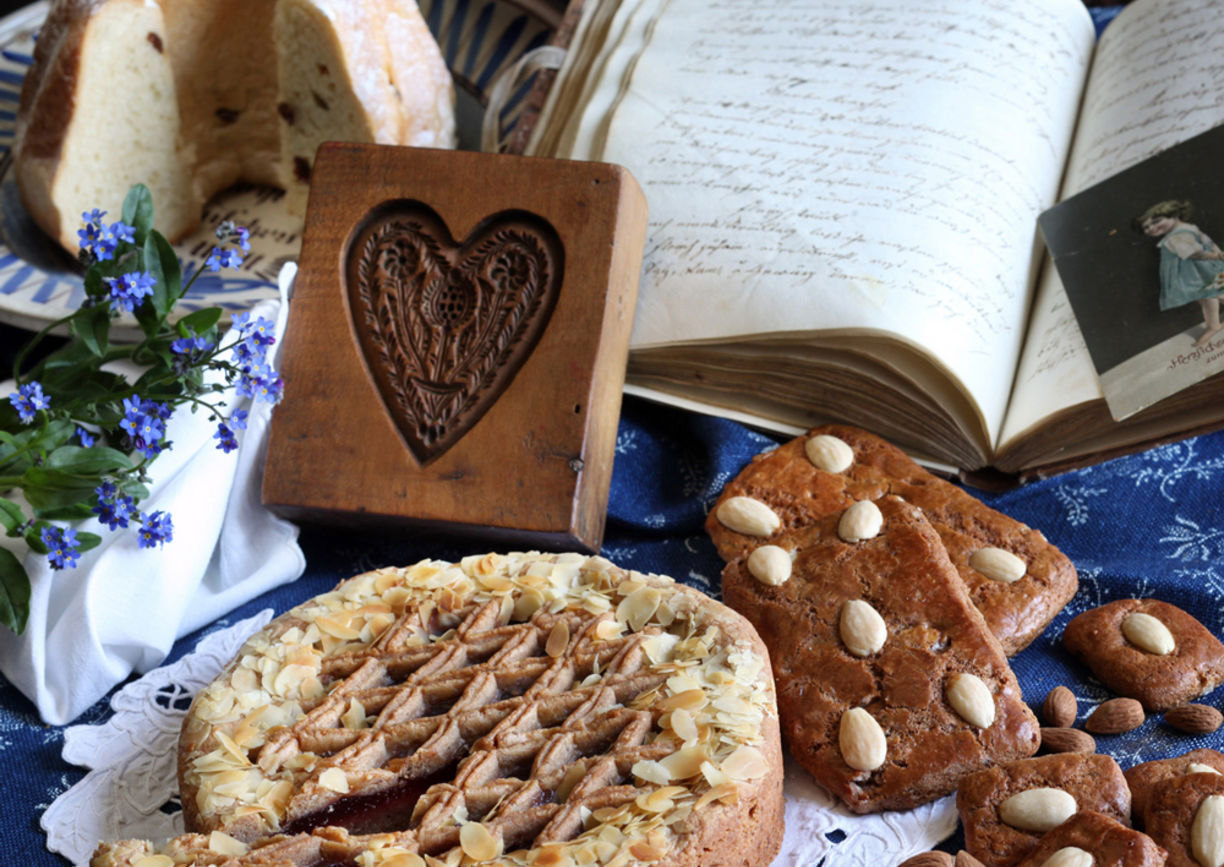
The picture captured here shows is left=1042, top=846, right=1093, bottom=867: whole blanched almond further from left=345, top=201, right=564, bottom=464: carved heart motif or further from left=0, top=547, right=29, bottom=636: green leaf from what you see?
left=0, top=547, right=29, bottom=636: green leaf

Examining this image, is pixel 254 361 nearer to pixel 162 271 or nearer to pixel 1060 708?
pixel 162 271

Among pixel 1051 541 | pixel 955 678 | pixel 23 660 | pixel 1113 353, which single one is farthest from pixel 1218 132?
pixel 23 660

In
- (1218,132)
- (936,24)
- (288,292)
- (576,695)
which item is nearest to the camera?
(576,695)

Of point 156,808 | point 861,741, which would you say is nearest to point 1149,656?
point 861,741

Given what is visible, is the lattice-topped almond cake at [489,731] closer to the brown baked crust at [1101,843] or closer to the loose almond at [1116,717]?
the brown baked crust at [1101,843]

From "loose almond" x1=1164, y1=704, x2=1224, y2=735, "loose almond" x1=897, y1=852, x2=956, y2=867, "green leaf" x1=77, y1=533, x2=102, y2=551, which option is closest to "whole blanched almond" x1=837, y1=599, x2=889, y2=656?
"loose almond" x1=897, y1=852, x2=956, y2=867

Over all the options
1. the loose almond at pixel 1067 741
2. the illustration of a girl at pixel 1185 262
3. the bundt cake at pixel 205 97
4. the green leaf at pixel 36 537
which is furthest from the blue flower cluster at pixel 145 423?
the illustration of a girl at pixel 1185 262

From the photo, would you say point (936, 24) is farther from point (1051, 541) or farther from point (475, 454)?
point (475, 454)
